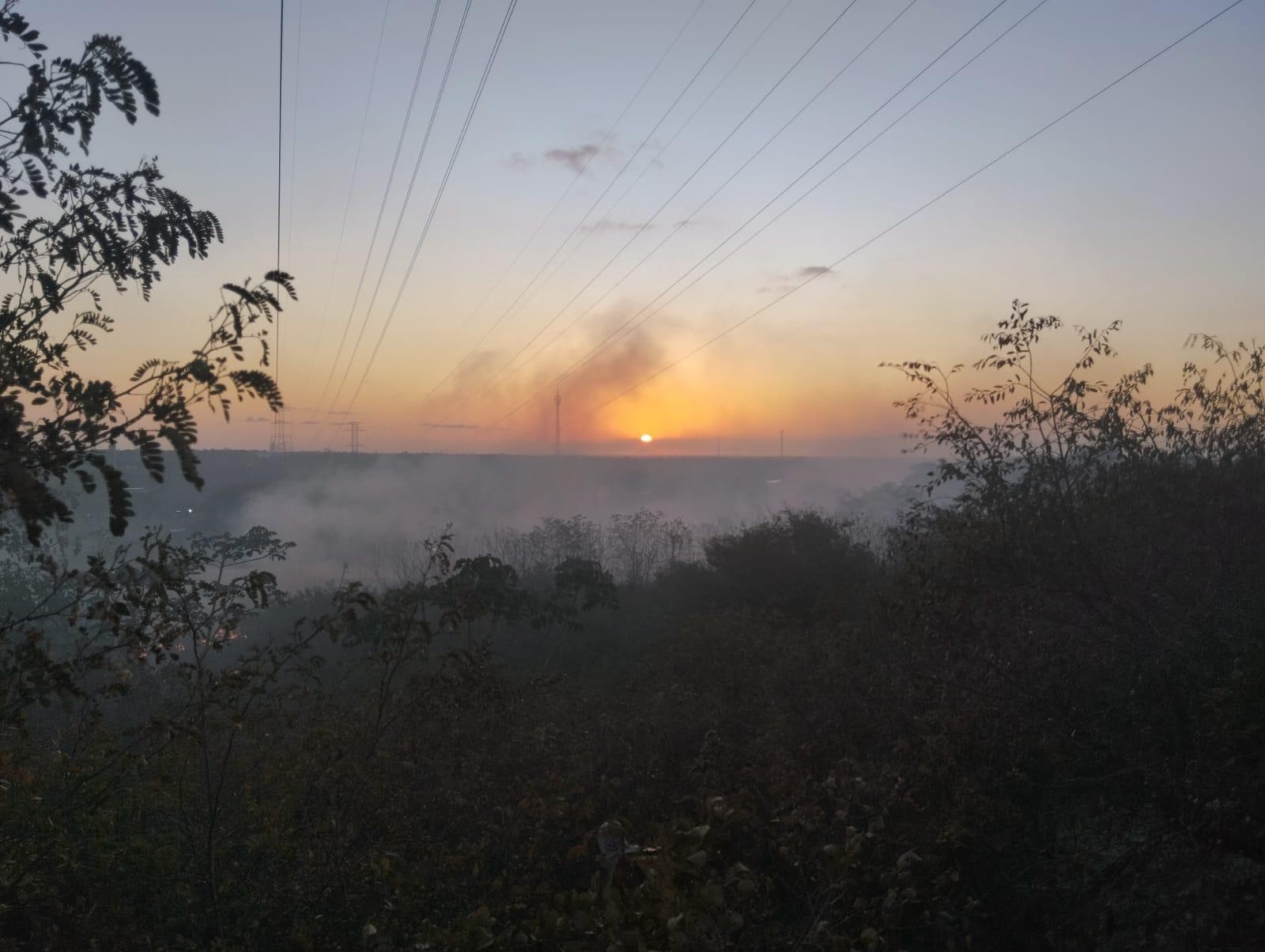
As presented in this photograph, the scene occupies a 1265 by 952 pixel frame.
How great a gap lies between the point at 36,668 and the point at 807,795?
5.53 m

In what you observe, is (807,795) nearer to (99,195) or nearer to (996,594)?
(996,594)

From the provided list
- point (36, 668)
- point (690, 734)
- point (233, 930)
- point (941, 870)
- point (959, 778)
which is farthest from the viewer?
point (690, 734)

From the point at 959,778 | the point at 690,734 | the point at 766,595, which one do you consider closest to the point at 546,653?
the point at 766,595

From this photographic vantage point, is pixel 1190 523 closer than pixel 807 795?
No

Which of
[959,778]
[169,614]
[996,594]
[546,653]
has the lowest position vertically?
[546,653]

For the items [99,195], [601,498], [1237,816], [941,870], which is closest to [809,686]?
[941,870]

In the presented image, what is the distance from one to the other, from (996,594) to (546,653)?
1075 cm

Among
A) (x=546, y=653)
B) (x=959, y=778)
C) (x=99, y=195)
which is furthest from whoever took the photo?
(x=546, y=653)

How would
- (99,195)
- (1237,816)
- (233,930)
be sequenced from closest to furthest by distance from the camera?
1. (99,195)
2. (233,930)
3. (1237,816)

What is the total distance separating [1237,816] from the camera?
5.62 m

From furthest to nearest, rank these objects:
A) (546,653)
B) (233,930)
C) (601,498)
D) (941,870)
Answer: (601,498), (546,653), (941,870), (233,930)

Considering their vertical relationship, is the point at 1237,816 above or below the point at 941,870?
above

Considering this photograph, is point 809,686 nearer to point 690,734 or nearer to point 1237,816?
point 690,734

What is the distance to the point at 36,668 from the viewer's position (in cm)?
382
